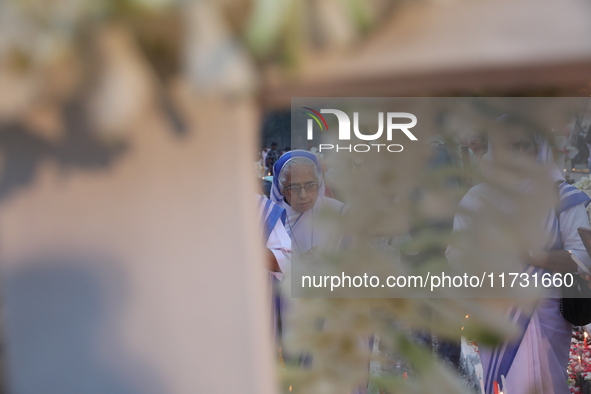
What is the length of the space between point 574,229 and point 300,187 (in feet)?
2.24

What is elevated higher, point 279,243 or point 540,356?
point 279,243

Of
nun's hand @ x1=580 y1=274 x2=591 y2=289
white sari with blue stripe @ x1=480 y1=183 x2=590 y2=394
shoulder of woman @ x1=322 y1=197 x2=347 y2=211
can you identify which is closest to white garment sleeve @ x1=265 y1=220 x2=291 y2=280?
white sari with blue stripe @ x1=480 y1=183 x2=590 y2=394

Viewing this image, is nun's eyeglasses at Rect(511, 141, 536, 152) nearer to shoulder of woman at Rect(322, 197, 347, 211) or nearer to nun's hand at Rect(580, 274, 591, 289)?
shoulder of woman at Rect(322, 197, 347, 211)

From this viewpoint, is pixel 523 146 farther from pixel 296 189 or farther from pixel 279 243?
pixel 279 243

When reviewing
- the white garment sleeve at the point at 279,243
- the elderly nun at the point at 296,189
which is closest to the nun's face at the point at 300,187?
the elderly nun at the point at 296,189

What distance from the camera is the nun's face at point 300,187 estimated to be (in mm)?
710

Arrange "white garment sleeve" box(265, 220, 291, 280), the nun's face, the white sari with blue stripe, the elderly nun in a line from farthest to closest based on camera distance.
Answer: the white sari with blue stripe < "white garment sleeve" box(265, 220, 291, 280) < the nun's face < the elderly nun

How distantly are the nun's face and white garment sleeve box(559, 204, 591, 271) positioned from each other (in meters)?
0.60

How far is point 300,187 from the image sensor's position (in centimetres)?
83

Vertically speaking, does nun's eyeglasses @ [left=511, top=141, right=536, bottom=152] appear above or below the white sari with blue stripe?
above

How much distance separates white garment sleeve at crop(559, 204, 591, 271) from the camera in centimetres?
113

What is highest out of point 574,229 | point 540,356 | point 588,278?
point 574,229

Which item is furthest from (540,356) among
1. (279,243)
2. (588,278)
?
(279,243)

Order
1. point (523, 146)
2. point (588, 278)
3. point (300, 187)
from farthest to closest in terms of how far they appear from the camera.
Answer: point (588, 278), point (300, 187), point (523, 146)
